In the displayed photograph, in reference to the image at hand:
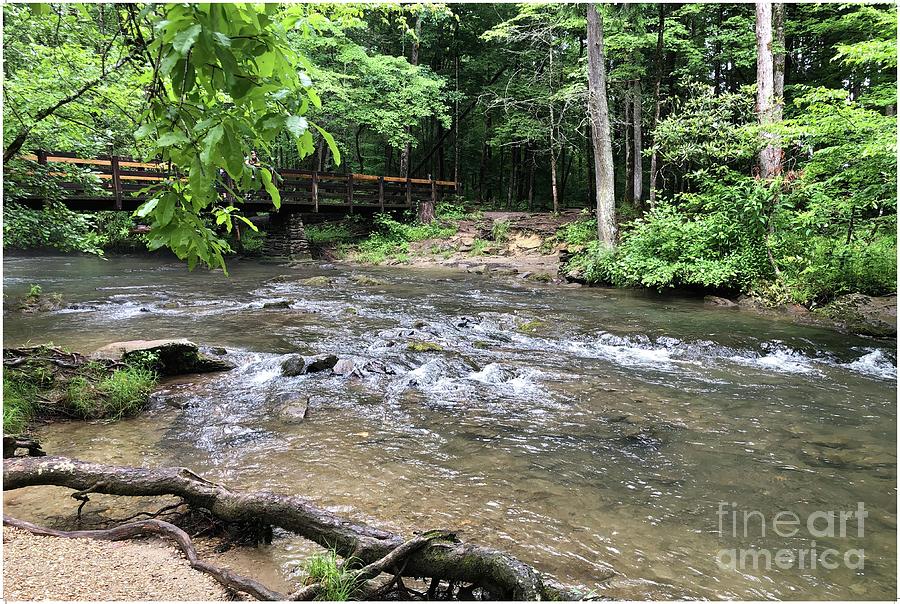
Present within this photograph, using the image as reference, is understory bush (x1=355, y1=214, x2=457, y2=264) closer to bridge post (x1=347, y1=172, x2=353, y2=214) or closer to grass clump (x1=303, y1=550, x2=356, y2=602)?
bridge post (x1=347, y1=172, x2=353, y2=214)

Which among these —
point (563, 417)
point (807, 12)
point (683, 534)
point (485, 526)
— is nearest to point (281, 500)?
point (485, 526)

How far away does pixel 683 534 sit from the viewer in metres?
3.52

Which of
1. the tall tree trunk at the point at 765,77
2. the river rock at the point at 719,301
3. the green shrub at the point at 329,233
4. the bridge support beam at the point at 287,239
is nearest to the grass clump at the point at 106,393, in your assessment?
the river rock at the point at 719,301

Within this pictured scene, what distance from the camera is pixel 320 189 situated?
22875 millimetres

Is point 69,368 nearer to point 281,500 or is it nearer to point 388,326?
point 281,500

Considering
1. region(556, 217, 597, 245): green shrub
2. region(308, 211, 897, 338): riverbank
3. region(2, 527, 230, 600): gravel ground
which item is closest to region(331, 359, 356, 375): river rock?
region(2, 527, 230, 600): gravel ground

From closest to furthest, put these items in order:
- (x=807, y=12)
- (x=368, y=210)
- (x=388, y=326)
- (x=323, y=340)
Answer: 1. (x=323, y=340)
2. (x=388, y=326)
3. (x=807, y=12)
4. (x=368, y=210)

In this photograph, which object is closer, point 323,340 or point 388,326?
point 323,340

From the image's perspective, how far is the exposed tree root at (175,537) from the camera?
2.47m

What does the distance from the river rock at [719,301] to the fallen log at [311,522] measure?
426 inches

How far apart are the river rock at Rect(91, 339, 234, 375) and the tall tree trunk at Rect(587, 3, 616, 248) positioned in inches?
475

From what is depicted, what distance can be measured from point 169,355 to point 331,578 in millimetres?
5266

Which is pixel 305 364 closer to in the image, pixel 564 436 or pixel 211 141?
pixel 564 436

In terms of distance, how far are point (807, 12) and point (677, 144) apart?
35.1 ft
